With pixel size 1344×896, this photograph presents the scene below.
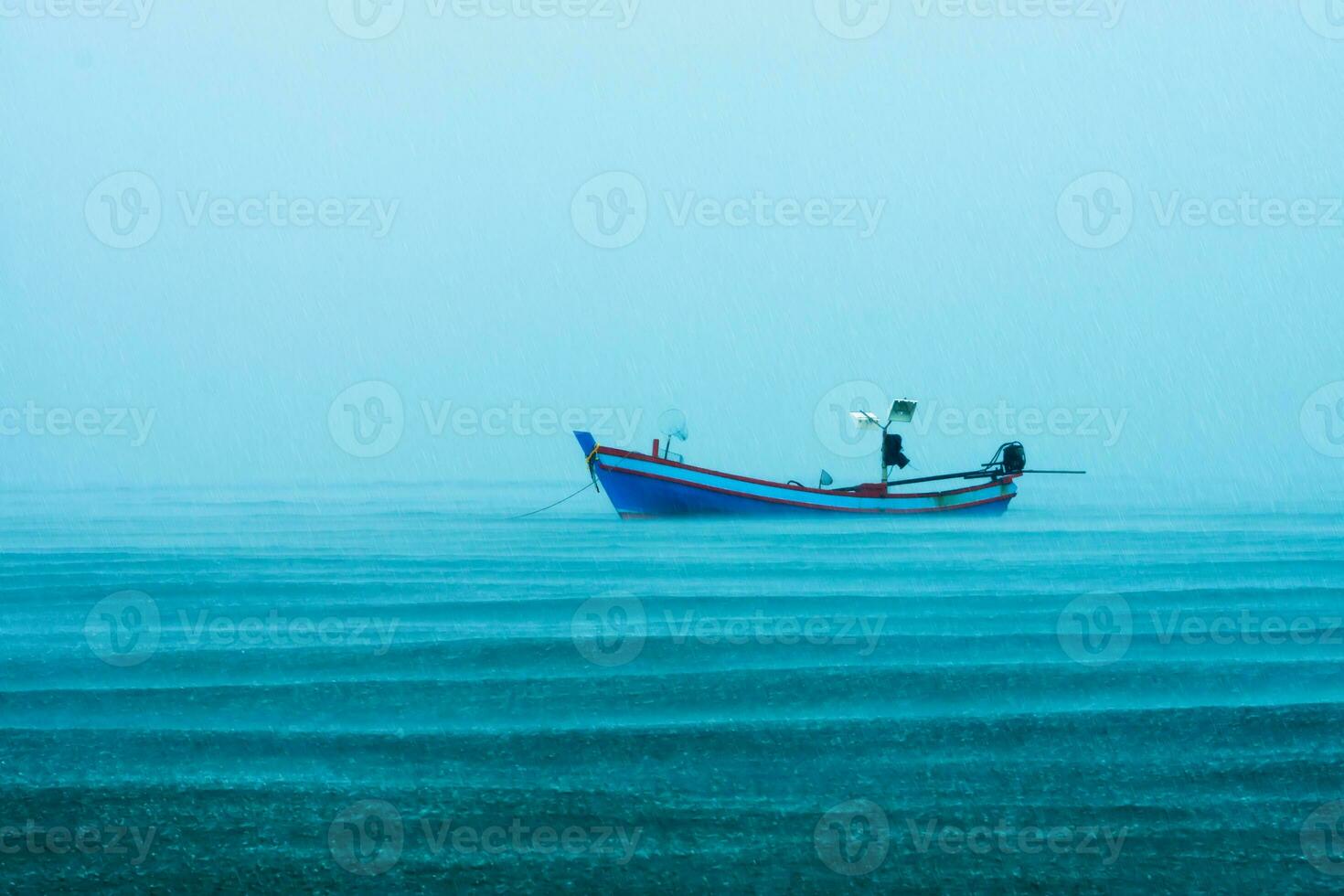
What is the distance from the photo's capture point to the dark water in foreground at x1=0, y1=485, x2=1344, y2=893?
7629 mm

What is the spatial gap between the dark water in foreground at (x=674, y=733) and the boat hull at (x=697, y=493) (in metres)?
15.2

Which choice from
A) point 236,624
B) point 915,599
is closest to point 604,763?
point 236,624

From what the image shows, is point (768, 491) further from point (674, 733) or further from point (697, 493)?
point (674, 733)

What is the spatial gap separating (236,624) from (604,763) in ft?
30.9

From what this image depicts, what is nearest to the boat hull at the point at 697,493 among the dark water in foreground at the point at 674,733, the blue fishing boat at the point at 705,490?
the blue fishing boat at the point at 705,490

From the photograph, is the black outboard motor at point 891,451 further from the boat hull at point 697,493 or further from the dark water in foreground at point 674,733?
the dark water in foreground at point 674,733

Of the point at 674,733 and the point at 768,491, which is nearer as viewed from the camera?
the point at 674,733

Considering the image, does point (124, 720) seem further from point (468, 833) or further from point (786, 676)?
point (786, 676)

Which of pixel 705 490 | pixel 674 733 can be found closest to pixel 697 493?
pixel 705 490

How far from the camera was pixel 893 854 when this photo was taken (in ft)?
25.5

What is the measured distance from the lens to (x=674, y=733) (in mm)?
10633

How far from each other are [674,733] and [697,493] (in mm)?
28305

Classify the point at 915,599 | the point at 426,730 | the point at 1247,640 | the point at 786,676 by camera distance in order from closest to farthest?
1. the point at 426,730
2. the point at 786,676
3. the point at 1247,640
4. the point at 915,599

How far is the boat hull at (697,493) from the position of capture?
127 ft
